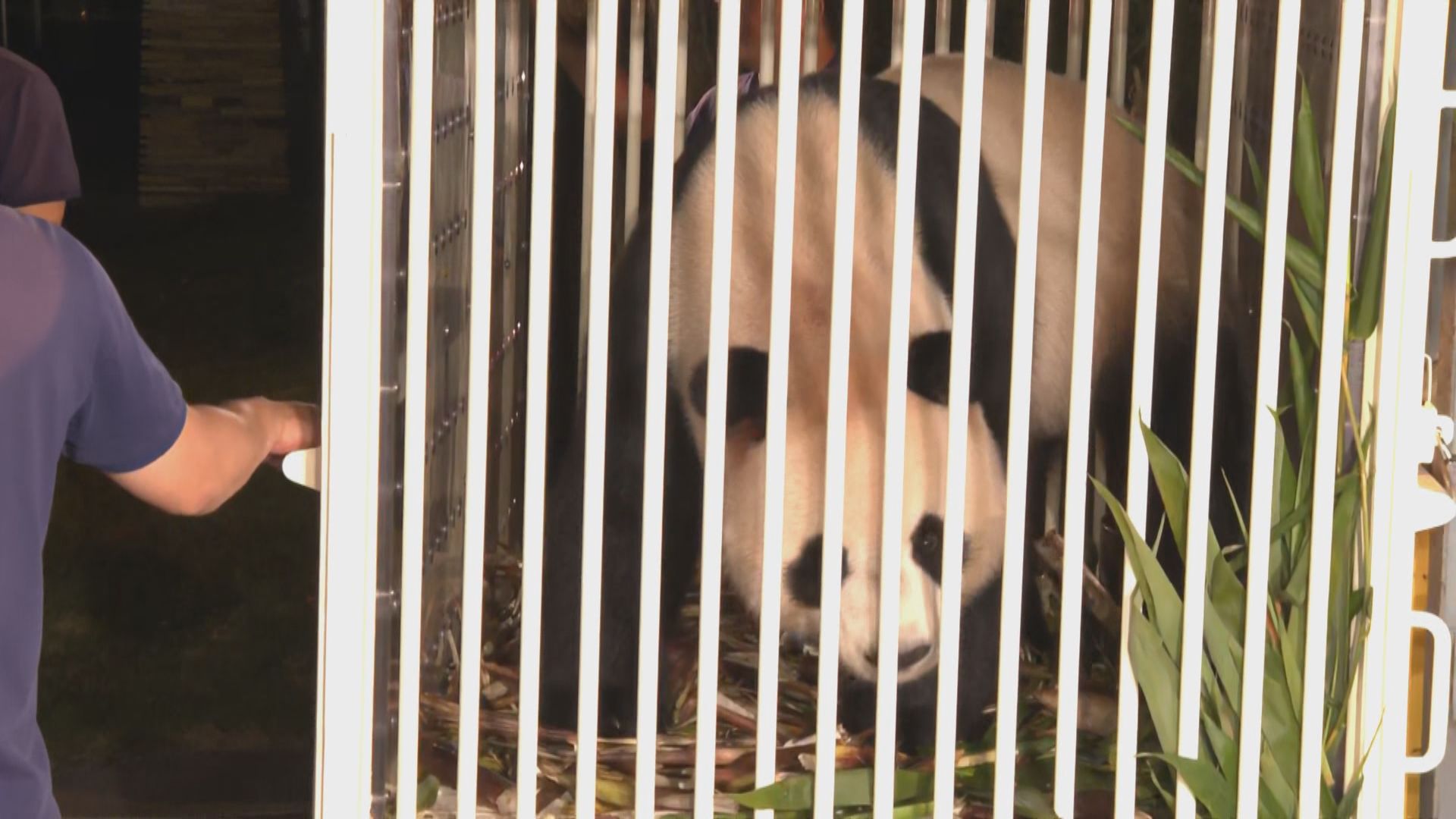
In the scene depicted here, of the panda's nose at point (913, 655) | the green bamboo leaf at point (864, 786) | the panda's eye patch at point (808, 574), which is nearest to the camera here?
the green bamboo leaf at point (864, 786)

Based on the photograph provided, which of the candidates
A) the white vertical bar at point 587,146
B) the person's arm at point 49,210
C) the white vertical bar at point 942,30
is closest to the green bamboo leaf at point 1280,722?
the white vertical bar at point 587,146

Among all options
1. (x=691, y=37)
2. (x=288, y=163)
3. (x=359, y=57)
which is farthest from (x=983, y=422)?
(x=288, y=163)

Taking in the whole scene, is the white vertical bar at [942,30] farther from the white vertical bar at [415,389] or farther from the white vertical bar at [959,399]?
the white vertical bar at [415,389]

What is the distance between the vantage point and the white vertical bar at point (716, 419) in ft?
3.98

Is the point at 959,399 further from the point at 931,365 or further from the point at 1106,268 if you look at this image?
the point at 1106,268

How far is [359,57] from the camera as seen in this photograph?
3.88ft

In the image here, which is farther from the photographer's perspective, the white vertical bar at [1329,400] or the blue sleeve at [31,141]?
the blue sleeve at [31,141]

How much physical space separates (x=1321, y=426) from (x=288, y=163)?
251 cm

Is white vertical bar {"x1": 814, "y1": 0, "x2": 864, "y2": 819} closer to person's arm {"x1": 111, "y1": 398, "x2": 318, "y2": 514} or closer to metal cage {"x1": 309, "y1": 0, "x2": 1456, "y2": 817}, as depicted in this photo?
metal cage {"x1": 309, "y1": 0, "x2": 1456, "y2": 817}

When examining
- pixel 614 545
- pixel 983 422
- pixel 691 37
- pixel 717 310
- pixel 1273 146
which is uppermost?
pixel 691 37

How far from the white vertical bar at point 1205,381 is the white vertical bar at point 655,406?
377mm

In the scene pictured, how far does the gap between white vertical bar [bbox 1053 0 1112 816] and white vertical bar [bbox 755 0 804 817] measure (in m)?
0.20

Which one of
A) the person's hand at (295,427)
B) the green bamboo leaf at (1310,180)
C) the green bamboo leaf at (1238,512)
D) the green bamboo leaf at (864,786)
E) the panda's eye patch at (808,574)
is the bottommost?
the green bamboo leaf at (864,786)

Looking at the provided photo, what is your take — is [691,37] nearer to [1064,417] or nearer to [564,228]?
[564,228]
